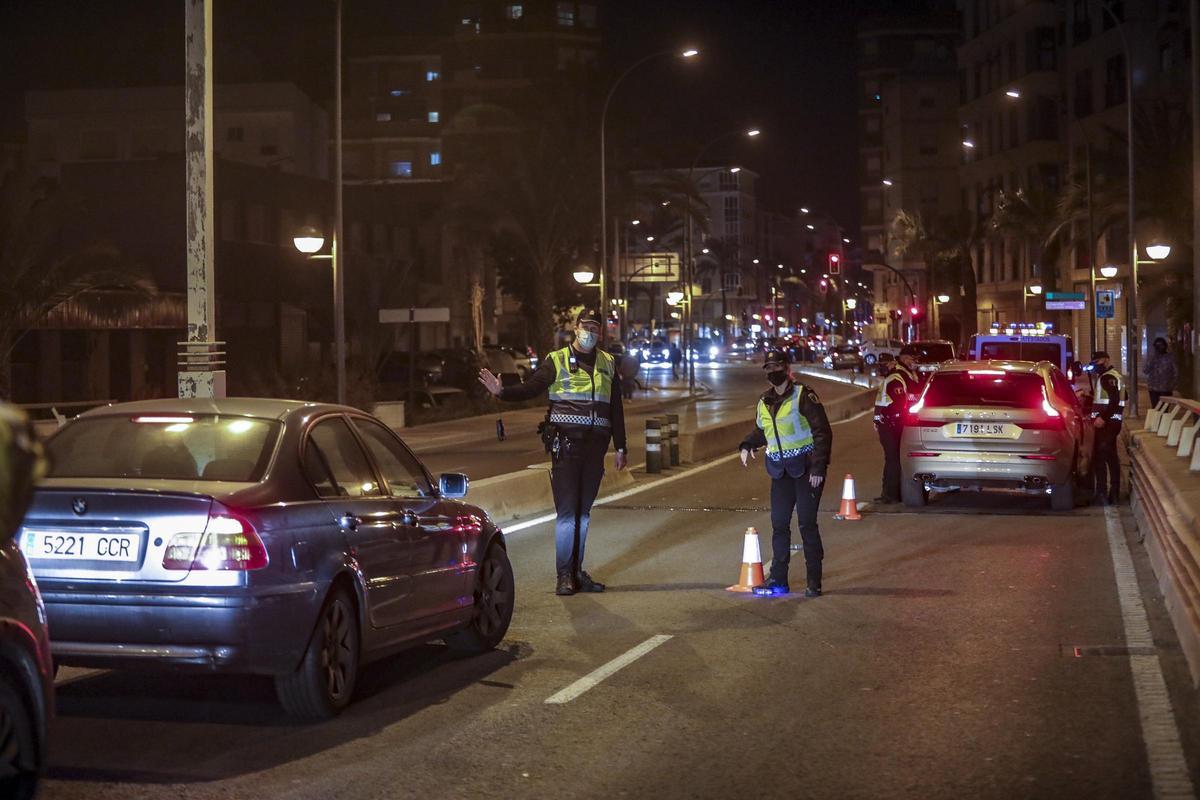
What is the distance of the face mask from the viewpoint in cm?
1219

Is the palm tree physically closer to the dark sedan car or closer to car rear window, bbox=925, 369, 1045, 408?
car rear window, bbox=925, 369, 1045, 408

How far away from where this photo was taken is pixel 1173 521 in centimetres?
1116

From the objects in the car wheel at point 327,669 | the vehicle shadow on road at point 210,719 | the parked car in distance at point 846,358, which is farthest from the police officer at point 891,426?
the parked car in distance at point 846,358

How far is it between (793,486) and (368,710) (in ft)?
15.9

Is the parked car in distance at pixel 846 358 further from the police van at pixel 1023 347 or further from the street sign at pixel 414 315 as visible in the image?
the police van at pixel 1023 347

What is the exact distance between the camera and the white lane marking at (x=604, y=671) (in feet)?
28.0

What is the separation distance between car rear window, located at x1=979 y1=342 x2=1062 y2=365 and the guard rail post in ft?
30.2

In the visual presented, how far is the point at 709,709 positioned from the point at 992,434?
10397mm

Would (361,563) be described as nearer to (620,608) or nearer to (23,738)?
(23,738)

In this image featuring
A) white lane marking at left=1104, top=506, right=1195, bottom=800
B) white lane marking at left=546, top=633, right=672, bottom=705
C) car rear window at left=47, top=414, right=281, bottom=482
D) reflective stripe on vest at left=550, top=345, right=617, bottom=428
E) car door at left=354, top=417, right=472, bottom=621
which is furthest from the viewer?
reflective stripe on vest at left=550, top=345, right=617, bottom=428

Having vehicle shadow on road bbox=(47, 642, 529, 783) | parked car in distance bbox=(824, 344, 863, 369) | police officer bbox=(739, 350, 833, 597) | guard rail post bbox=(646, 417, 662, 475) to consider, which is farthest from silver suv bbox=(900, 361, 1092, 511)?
parked car in distance bbox=(824, 344, 863, 369)

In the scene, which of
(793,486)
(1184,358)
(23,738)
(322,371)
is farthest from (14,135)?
(23,738)

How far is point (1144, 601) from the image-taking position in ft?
38.7

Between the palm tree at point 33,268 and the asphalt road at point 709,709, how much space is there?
2120 centimetres
